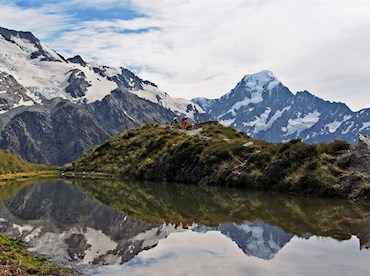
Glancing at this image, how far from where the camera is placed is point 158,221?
103ft

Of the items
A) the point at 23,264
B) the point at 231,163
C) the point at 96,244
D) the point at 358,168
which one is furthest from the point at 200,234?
the point at 231,163

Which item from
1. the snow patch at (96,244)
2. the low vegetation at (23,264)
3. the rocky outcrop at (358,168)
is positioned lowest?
the low vegetation at (23,264)

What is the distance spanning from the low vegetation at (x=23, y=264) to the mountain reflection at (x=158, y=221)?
0.93 metres

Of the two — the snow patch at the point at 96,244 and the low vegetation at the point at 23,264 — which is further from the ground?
the snow patch at the point at 96,244

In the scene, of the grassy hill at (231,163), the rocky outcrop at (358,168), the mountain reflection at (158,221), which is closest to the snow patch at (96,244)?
the mountain reflection at (158,221)

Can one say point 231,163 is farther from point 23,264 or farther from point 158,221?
point 23,264

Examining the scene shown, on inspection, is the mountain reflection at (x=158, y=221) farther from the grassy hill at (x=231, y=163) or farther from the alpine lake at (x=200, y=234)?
the grassy hill at (x=231, y=163)

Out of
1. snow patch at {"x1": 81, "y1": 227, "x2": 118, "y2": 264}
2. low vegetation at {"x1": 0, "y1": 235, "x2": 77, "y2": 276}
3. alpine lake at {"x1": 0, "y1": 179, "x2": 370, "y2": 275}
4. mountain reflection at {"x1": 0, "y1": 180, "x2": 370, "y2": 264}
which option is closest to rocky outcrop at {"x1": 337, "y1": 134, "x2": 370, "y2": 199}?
alpine lake at {"x1": 0, "y1": 179, "x2": 370, "y2": 275}

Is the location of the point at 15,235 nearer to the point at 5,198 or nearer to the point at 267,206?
the point at 267,206

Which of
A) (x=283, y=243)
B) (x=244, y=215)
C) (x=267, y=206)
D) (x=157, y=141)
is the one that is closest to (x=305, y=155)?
(x=267, y=206)

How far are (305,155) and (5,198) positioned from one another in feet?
94.6

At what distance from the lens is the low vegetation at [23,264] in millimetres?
17516

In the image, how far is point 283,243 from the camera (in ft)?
75.5

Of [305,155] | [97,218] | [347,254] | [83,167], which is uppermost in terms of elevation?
[83,167]
